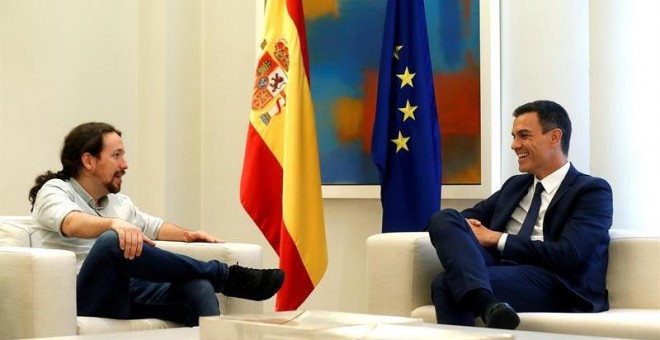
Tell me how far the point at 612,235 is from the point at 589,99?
0.89m

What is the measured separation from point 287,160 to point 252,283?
4.01 ft

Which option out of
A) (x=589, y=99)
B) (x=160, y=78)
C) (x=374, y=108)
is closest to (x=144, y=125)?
(x=160, y=78)

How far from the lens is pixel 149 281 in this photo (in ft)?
A: 11.2

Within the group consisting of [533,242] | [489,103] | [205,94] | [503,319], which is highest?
[205,94]

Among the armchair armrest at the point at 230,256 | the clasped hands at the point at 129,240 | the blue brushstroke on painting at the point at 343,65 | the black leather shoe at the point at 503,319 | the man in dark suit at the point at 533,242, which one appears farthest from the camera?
the blue brushstroke on painting at the point at 343,65

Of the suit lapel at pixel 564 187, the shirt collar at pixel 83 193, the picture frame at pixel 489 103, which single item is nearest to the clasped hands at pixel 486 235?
the suit lapel at pixel 564 187

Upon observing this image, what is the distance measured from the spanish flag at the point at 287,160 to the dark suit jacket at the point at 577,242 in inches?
45.1

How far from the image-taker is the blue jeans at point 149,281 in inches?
127

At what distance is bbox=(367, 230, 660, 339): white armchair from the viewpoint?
3.47m

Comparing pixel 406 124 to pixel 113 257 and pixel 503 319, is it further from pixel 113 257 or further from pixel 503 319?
pixel 113 257

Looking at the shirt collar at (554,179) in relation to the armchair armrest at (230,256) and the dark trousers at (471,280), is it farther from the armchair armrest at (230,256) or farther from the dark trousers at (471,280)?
the armchair armrest at (230,256)

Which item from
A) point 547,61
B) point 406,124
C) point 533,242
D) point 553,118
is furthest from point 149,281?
point 547,61

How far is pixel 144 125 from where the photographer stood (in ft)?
18.0

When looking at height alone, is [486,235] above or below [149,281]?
above
